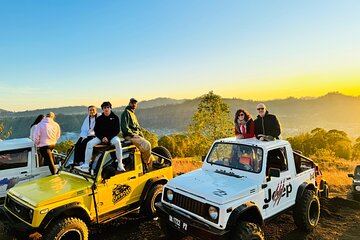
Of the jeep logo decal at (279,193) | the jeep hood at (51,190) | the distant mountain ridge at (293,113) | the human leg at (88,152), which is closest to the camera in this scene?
the jeep hood at (51,190)

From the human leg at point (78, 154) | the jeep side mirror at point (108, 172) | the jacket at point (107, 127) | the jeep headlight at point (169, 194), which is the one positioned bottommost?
the jeep headlight at point (169, 194)

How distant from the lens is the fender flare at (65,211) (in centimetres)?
464

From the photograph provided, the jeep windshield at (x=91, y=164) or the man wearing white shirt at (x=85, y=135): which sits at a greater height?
the man wearing white shirt at (x=85, y=135)

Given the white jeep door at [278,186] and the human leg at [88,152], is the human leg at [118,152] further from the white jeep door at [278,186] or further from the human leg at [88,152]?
the white jeep door at [278,186]

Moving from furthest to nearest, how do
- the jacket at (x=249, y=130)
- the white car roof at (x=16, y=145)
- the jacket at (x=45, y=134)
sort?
the jacket at (x=45, y=134) → the white car roof at (x=16, y=145) → the jacket at (x=249, y=130)

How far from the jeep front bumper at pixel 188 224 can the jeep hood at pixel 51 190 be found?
1641 millimetres

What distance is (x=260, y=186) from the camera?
5.30 m

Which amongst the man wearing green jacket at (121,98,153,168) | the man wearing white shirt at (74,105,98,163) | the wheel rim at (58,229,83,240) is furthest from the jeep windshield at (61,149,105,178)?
the wheel rim at (58,229,83,240)

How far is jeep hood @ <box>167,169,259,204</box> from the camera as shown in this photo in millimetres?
4703

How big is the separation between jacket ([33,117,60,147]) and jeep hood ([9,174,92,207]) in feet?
7.18

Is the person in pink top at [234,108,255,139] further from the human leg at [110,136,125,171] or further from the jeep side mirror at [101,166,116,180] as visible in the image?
the jeep side mirror at [101,166,116,180]

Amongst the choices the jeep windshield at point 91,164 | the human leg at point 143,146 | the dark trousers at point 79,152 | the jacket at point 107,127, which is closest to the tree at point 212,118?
the human leg at point 143,146

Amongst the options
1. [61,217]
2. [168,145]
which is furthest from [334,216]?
[168,145]

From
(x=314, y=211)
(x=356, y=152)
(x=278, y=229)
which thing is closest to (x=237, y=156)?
(x=278, y=229)
